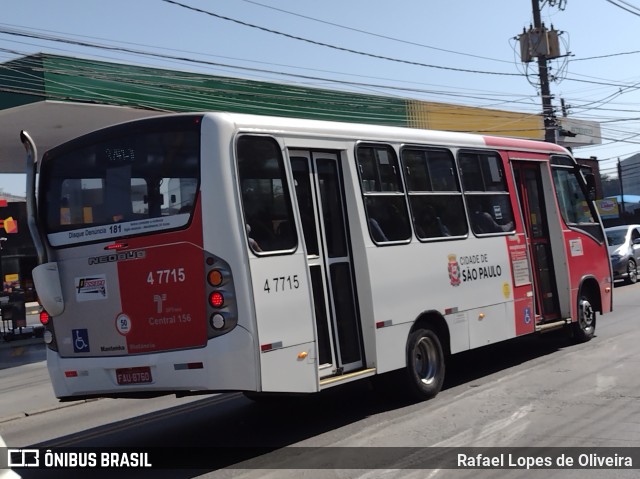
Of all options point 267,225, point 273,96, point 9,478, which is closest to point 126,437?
point 267,225

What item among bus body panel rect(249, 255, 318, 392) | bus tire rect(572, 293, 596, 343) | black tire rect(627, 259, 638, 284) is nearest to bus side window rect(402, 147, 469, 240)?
bus body panel rect(249, 255, 318, 392)

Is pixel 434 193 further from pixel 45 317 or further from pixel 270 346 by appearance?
pixel 45 317

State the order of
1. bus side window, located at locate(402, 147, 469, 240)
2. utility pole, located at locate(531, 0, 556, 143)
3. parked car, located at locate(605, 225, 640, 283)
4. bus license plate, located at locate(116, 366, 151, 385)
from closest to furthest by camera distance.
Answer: bus license plate, located at locate(116, 366, 151, 385)
bus side window, located at locate(402, 147, 469, 240)
parked car, located at locate(605, 225, 640, 283)
utility pole, located at locate(531, 0, 556, 143)

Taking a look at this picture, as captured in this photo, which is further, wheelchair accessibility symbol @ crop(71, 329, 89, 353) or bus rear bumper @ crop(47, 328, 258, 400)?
wheelchair accessibility symbol @ crop(71, 329, 89, 353)

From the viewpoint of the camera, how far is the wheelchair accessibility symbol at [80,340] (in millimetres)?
7133

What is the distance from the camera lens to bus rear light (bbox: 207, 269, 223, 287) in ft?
21.1

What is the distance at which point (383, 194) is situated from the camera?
27.5 ft

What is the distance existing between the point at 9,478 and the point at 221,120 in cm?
358

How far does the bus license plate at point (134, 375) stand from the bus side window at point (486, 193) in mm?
4775

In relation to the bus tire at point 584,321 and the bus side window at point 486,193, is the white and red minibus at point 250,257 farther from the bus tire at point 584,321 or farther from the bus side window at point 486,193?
the bus tire at point 584,321

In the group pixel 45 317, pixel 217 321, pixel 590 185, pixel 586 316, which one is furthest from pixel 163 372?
pixel 590 185

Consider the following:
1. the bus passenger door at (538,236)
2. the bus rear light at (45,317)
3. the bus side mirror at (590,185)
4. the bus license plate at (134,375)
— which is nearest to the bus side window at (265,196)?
the bus license plate at (134,375)

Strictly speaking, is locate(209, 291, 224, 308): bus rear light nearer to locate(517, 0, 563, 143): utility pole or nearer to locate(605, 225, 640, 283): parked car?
locate(605, 225, 640, 283): parked car

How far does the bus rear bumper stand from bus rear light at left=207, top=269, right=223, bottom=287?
0.43 m
